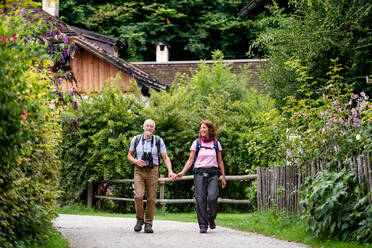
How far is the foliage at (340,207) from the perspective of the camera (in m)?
7.48

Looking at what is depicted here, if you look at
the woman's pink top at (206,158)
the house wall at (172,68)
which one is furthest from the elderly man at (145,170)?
the house wall at (172,68)

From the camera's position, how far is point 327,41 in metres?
12.0

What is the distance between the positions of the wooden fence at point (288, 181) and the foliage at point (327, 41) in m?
2.25

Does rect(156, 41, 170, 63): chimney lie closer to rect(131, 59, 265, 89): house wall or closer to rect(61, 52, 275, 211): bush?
rect(131, 59, 265, 89): house wall

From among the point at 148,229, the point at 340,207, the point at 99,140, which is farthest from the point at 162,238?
the point at 99,140

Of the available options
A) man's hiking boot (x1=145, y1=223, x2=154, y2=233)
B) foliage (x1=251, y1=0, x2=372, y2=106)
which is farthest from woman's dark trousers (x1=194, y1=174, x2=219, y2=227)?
foliage (x1=251, y1=0, x2=372, y2=106)

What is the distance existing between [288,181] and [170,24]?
3271 centimetres

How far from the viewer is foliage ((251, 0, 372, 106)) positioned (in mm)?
11711

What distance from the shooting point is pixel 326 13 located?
1227 cm

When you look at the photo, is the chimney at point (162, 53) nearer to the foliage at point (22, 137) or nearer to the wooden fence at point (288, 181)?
the wooden fence at point (288, 181)

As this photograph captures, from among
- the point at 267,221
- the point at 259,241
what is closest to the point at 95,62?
the point at 267,221

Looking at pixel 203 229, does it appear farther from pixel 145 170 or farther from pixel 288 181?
pixel 288 181

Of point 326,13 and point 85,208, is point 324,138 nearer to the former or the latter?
point 326,13

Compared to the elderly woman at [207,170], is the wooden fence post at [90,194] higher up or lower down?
lower down
